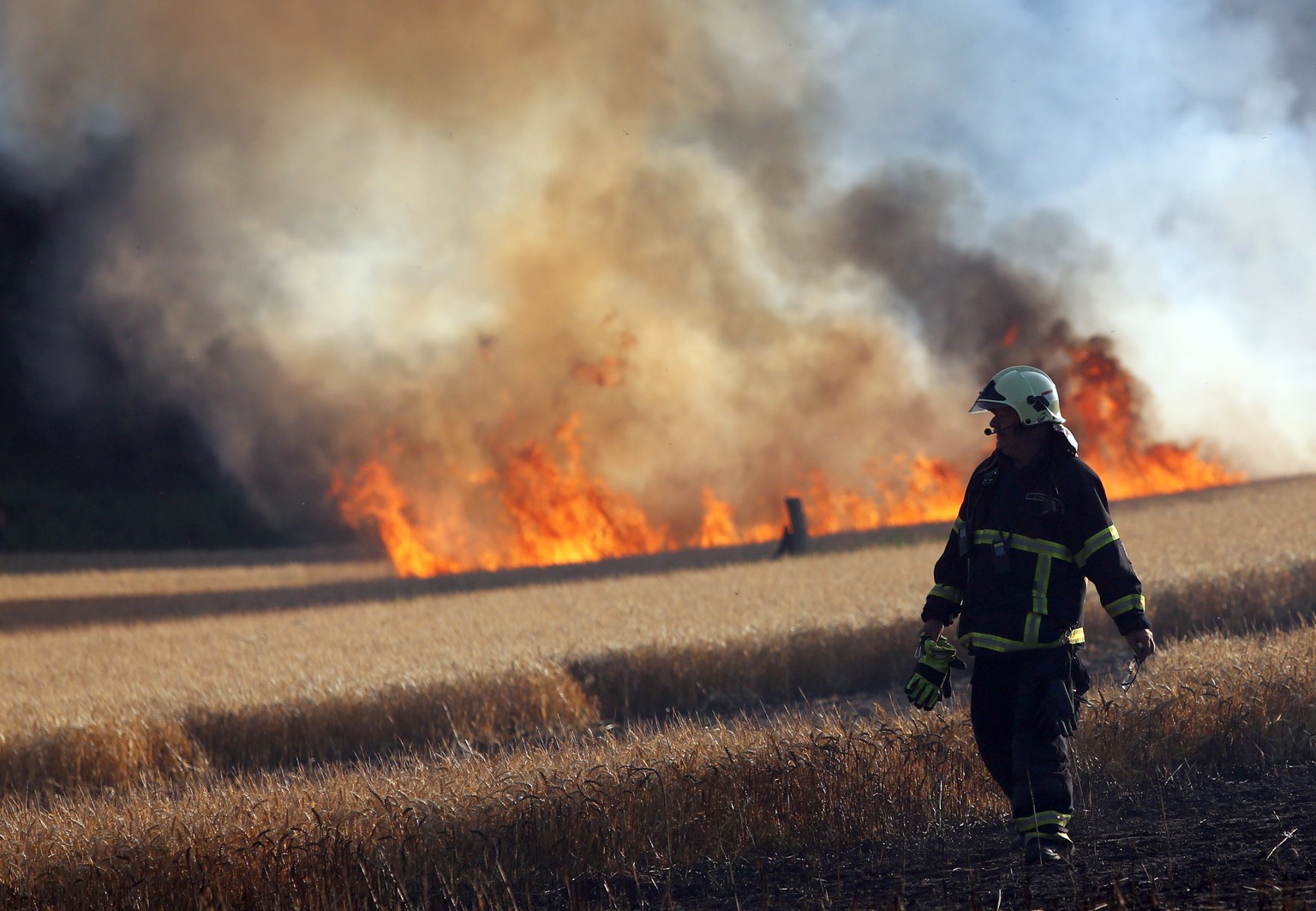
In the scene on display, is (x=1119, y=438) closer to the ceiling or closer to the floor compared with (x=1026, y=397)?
closer to the floor

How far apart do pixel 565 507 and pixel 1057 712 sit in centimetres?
3642

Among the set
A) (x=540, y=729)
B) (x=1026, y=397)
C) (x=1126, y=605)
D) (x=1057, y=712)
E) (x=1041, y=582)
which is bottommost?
(x=540, y=729)

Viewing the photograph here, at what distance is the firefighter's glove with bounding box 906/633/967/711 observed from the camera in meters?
6.13

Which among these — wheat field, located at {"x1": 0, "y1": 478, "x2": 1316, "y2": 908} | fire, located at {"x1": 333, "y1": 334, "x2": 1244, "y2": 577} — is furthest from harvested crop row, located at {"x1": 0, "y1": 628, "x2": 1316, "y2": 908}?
fire, located at {"x1": 333, "y1": 334, "x2": 1244, "y2": 577}

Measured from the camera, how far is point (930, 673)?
6156mm

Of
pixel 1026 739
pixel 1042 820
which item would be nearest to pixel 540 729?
pixel 1026 739

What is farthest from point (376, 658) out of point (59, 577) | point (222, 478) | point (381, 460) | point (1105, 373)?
point (222, 478)

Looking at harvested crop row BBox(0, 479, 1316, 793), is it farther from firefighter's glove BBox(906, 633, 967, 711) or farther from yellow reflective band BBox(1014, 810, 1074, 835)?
yellow reflective band BBox(1014, 810, 1074, 835)

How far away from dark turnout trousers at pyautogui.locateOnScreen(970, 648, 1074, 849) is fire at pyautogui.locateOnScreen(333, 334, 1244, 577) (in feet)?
108

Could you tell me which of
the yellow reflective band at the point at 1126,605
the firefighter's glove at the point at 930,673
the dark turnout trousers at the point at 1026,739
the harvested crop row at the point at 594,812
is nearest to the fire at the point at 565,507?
the harvested crop row at the point at 594,812

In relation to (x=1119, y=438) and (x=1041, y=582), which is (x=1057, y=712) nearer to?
(x=1041, y=582)

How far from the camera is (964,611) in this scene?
5980 mm

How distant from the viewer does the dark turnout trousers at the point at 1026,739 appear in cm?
557

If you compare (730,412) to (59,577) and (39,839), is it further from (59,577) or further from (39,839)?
(39,839)
